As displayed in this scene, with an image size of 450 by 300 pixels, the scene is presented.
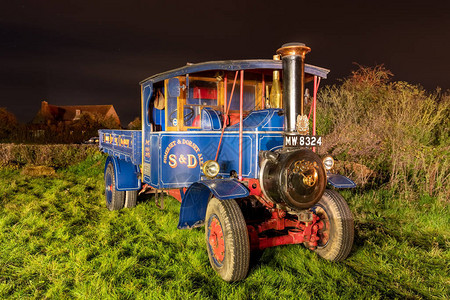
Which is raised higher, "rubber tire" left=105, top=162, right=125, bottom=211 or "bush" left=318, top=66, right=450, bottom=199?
"bush" left=318, top=66, right=450, bottom=199

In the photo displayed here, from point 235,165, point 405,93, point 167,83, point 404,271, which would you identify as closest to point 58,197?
point 167,83

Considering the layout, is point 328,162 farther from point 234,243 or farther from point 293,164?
point 234,243

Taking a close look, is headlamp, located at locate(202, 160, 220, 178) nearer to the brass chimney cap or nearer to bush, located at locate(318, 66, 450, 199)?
the brass chimney cap

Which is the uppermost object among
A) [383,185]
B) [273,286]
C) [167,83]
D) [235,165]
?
[167,83]

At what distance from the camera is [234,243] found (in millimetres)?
3348

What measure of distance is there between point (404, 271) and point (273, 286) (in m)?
1.65

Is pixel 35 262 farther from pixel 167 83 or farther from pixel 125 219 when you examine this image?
pixel 167 83

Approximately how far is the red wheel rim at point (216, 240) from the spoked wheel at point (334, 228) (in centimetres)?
136

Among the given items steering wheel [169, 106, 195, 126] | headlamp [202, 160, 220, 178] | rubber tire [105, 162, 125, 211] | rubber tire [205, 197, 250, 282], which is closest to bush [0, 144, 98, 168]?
rubber tire [105, 162, 125, 211]

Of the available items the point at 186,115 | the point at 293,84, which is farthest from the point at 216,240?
the point at 186,115

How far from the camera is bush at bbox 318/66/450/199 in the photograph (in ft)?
21.7

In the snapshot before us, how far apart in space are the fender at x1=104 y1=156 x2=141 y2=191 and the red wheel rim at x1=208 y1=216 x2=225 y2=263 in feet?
8.47

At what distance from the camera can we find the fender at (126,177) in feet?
19.5

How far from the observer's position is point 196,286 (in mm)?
3525
